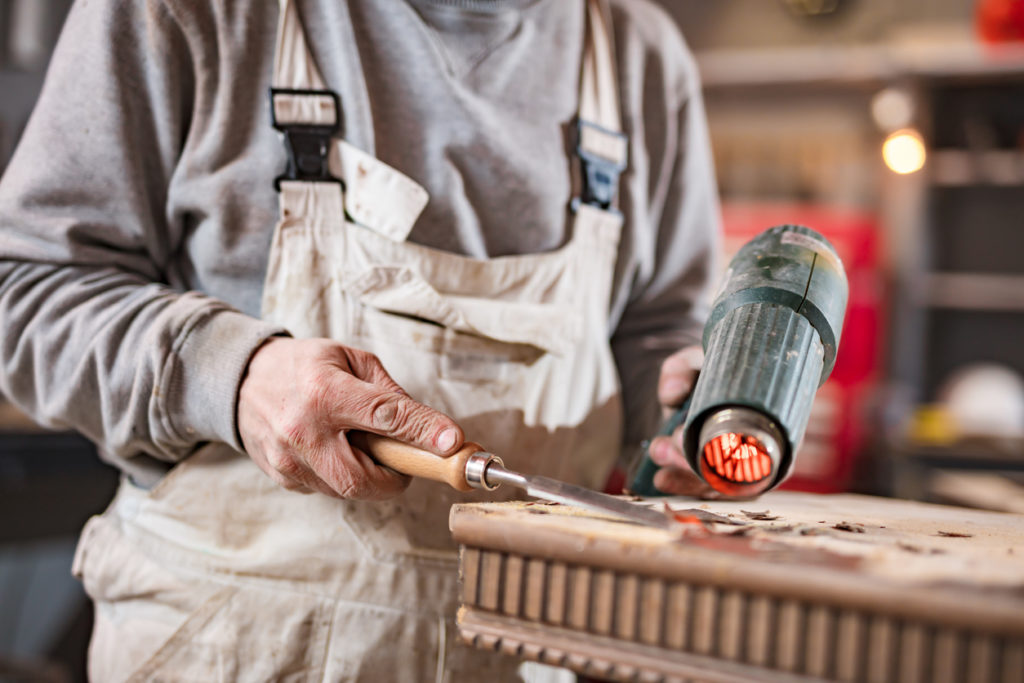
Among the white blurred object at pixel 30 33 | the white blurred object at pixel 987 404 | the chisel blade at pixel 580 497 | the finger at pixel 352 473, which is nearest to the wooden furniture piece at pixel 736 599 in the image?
the chisel blade at pixel 580 497

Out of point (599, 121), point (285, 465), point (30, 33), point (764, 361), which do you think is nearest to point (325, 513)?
point (285, 465)

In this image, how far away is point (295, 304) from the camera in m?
0.89

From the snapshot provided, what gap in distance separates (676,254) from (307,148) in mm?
587

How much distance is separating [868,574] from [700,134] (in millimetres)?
891

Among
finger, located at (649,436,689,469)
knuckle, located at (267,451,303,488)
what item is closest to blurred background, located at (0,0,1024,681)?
finger, located at (649,436,689,469)

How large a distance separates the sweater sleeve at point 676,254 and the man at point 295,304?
18 centimetres

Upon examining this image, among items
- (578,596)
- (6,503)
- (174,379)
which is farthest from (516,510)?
(6,503)

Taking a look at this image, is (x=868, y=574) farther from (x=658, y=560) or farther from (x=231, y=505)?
(x=231, y=505)

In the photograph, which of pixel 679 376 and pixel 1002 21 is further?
pixel 1002 21

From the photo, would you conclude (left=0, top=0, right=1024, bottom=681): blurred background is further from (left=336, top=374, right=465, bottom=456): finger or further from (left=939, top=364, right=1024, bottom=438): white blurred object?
(left=336, top=374, right=465, bottom=456): finger

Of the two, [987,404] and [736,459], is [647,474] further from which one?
[987,404]

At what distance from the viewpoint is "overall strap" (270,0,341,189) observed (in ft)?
2.87

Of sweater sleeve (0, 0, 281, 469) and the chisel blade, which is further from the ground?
sweater sleeve (0, 0, 281, 469)

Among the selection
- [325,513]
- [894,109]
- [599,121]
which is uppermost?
[894,109]
